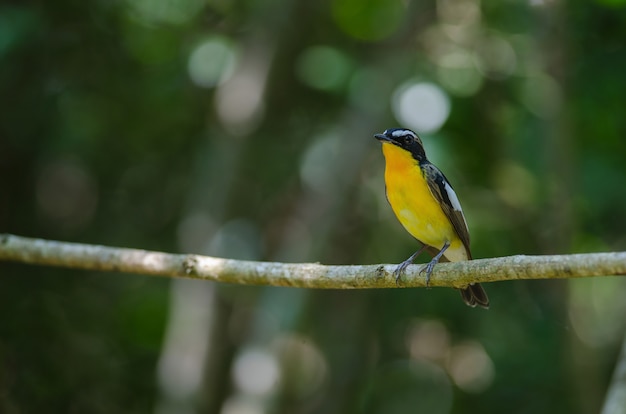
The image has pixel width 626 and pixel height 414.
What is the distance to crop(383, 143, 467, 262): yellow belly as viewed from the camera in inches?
224

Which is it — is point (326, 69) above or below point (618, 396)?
above

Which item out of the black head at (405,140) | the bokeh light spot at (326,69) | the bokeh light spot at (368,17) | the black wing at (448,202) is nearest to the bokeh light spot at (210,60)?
the bokeh light spot at (326,69)

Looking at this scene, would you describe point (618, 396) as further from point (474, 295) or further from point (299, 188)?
point (299, 188)

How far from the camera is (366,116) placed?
7852mm

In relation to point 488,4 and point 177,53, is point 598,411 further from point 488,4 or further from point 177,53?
point 177,53

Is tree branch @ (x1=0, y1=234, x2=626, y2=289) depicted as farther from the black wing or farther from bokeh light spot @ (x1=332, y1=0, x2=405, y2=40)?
bokeh light spot @ (x1=332, y1=0, x2=405, y2=40)

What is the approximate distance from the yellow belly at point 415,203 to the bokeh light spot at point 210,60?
287cm

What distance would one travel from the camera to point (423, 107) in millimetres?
6871

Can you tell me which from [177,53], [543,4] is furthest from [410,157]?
[177,53]

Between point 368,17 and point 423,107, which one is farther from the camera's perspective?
point 368,17

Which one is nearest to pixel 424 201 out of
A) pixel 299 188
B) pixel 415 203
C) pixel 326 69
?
pixel 415 203

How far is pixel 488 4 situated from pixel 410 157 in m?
3.20

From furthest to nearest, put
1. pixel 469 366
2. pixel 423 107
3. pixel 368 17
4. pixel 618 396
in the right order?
1. pixel 469 366
2. pixel 368 17
3. pixel 423 107
4. pixel 618 396

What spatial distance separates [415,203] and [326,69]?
2567 millimetres
